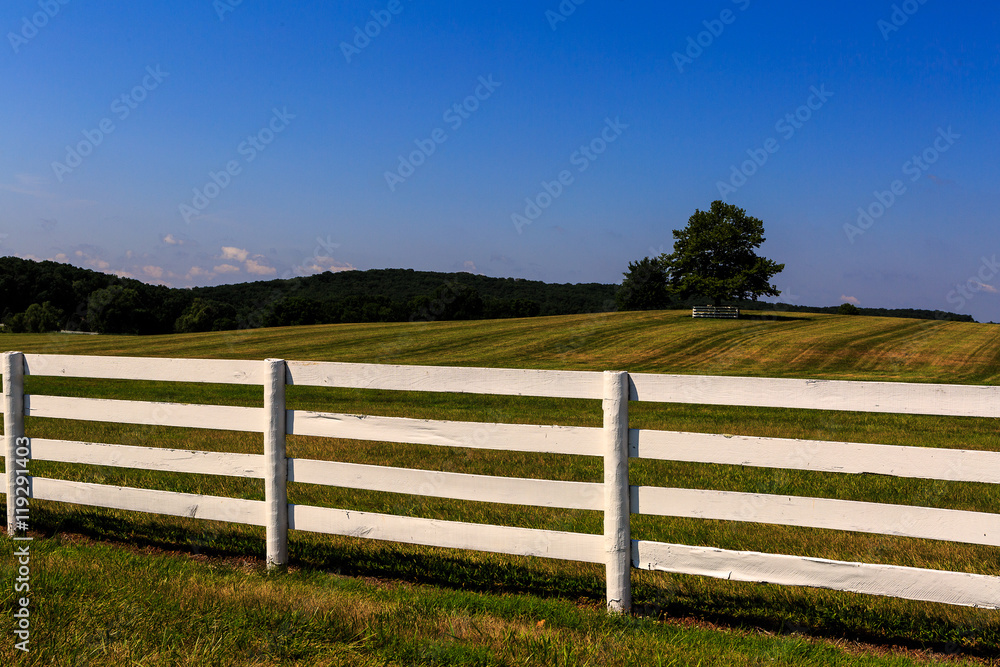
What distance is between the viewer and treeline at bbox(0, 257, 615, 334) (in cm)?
6494

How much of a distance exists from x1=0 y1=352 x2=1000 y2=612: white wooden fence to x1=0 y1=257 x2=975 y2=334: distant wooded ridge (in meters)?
57.9

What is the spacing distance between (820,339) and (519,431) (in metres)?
39.5

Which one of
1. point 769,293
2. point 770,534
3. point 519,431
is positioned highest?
point 769,293

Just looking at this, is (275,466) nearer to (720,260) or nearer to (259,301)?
(720,260)

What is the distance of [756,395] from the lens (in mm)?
4113

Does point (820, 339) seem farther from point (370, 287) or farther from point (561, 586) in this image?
point (370, 287)

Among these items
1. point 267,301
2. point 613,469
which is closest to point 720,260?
point 267,301

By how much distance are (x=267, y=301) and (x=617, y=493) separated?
70722 mm

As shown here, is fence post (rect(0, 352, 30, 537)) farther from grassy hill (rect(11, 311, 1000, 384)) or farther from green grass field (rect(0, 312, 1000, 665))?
grassy hill (rect(11, 311, 1000, 384))

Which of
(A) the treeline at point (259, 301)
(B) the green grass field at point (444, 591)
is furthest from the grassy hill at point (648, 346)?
(B) the green grass field at point (444, 591)

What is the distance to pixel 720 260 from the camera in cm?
6003

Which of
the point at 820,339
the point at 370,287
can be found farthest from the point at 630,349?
the point at 370,287

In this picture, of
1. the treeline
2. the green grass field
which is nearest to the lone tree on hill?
the treeline

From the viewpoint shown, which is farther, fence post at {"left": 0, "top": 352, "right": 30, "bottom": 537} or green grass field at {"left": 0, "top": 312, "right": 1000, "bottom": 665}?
fence post at {"left": 0, "top": 352, "right": 30, "bottom": 537}
